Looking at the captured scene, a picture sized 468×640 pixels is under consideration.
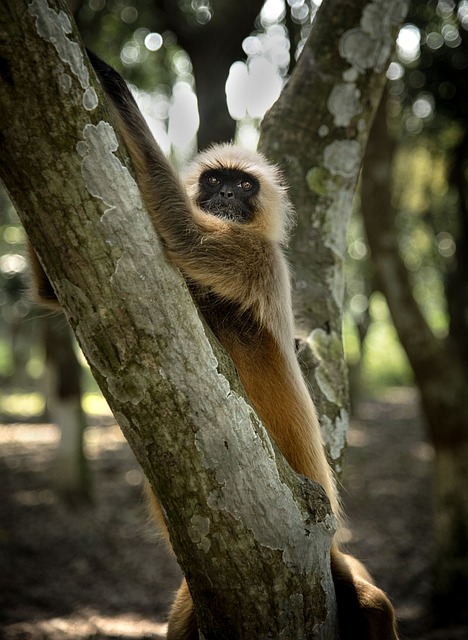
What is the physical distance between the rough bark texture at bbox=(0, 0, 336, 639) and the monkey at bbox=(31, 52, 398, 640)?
0.38m

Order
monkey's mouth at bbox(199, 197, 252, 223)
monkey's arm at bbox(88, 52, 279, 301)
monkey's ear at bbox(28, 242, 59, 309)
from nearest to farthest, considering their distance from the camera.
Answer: monkey's arm at bbox(88, 52, 279, 301)
monkey's ear at bbox(28, 242, 59, 309)
monkey's mouth at bbox(199, 197, 252, 223)

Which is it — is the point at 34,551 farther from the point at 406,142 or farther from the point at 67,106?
the point at 406,142

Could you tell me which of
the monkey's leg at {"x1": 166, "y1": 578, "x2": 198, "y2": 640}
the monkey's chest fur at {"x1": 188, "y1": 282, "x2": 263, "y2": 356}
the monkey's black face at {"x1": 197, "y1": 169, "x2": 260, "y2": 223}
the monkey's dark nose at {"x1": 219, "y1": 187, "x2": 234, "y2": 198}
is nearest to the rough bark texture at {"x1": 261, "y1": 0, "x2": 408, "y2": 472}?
the monkey's black face at {"x1": 197, "y1": 169, "x2": 260, "y2": 223}

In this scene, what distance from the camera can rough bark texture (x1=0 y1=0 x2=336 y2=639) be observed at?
1828 millimetres

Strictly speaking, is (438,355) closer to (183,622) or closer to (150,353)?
(183,622)

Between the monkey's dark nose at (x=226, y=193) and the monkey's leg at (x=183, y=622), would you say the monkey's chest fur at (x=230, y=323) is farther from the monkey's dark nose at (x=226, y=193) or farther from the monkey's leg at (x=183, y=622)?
the monkey's leg at (x=183, y=622)

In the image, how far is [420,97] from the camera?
9.79 m

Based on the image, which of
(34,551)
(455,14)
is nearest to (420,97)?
(455,14)

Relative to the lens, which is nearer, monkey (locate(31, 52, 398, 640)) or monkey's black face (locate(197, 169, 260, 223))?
monkey (locate(31, 52, 398, 640))

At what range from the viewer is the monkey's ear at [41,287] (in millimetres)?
2918

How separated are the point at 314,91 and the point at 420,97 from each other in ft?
22.3

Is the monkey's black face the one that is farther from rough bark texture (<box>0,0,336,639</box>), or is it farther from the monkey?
rough bark texture (<box>0,0,336,639</box>)

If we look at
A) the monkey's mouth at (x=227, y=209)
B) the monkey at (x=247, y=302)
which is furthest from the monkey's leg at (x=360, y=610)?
the monkey's mouth at (x=227, y=209)

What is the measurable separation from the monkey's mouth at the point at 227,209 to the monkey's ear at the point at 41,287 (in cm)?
91
